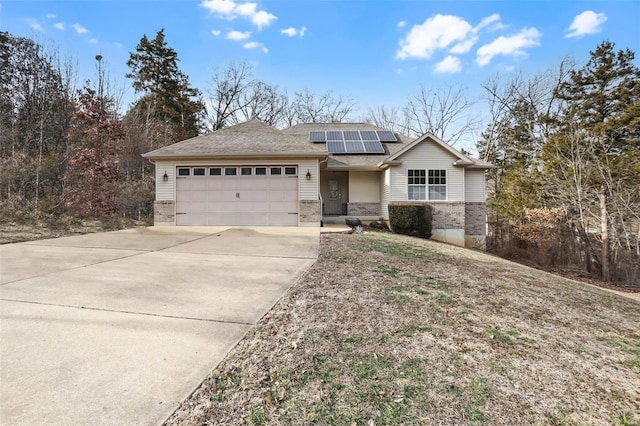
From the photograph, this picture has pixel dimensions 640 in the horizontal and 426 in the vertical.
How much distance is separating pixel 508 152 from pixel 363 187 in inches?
584

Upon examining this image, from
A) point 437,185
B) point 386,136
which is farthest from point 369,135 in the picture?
point 437,185

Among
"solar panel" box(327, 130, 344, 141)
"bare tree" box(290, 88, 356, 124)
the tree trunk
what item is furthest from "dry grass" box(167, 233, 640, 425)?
"bare tree" box(290, 88, 356, 124)

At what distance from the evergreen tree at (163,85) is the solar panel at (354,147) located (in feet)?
46.2

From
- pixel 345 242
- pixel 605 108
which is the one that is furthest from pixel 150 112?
pixel 605 108

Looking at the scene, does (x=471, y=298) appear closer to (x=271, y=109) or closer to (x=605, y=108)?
(x=605, y=108)

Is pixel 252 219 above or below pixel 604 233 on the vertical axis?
above

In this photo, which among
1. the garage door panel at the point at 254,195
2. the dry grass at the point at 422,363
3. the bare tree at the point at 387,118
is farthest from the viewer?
the bare tree at the point at 387,118

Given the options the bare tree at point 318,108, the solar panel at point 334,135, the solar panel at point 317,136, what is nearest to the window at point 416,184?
the solar panel at point 334,135

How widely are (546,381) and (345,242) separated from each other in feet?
20.5

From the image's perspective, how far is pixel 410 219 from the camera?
1227 cm

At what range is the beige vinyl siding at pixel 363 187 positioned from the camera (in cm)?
1495

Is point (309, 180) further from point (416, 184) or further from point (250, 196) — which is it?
point (416, 184)

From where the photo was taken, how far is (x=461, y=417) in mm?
2037

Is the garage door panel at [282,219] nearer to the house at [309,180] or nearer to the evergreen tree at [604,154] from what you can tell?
the house at [309,180]
